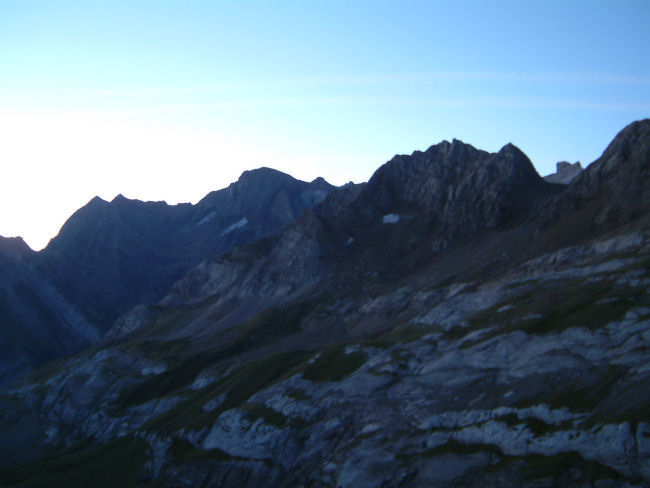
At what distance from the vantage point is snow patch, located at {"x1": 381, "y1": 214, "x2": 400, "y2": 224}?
530 feet

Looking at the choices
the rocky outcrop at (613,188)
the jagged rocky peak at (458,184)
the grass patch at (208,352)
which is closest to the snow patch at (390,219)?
the jagged rocky peak at (458,184)

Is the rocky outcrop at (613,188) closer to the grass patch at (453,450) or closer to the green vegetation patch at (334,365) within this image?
the green vegetation patch at (334,365)

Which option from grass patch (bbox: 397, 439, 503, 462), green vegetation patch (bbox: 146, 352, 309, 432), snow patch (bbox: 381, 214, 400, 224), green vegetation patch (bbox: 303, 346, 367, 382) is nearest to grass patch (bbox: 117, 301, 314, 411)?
green vegetation patch (bbox: 146, 352, 309, 432)

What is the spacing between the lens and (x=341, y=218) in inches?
6727

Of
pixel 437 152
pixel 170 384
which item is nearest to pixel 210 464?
pixel 170 384

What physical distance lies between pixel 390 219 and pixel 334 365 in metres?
80.8

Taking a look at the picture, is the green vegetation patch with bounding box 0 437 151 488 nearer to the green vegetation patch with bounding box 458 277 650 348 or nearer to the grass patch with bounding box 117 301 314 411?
the grass patch with bounding box 117 301 314 411

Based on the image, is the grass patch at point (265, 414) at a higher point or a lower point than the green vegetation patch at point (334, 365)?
lower

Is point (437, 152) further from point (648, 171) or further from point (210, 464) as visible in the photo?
point (210, 464)

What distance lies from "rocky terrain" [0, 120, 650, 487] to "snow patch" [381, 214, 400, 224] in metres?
0.57

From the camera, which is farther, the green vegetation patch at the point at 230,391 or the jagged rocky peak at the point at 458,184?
the jagged rocky peak at the point at 458,184

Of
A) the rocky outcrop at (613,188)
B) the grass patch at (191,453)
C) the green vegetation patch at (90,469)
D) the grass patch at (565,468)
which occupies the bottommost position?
the green vegetation patch at (90,469)

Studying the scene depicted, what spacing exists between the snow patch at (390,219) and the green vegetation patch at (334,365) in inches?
2879

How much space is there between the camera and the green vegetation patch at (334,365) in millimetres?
84000
